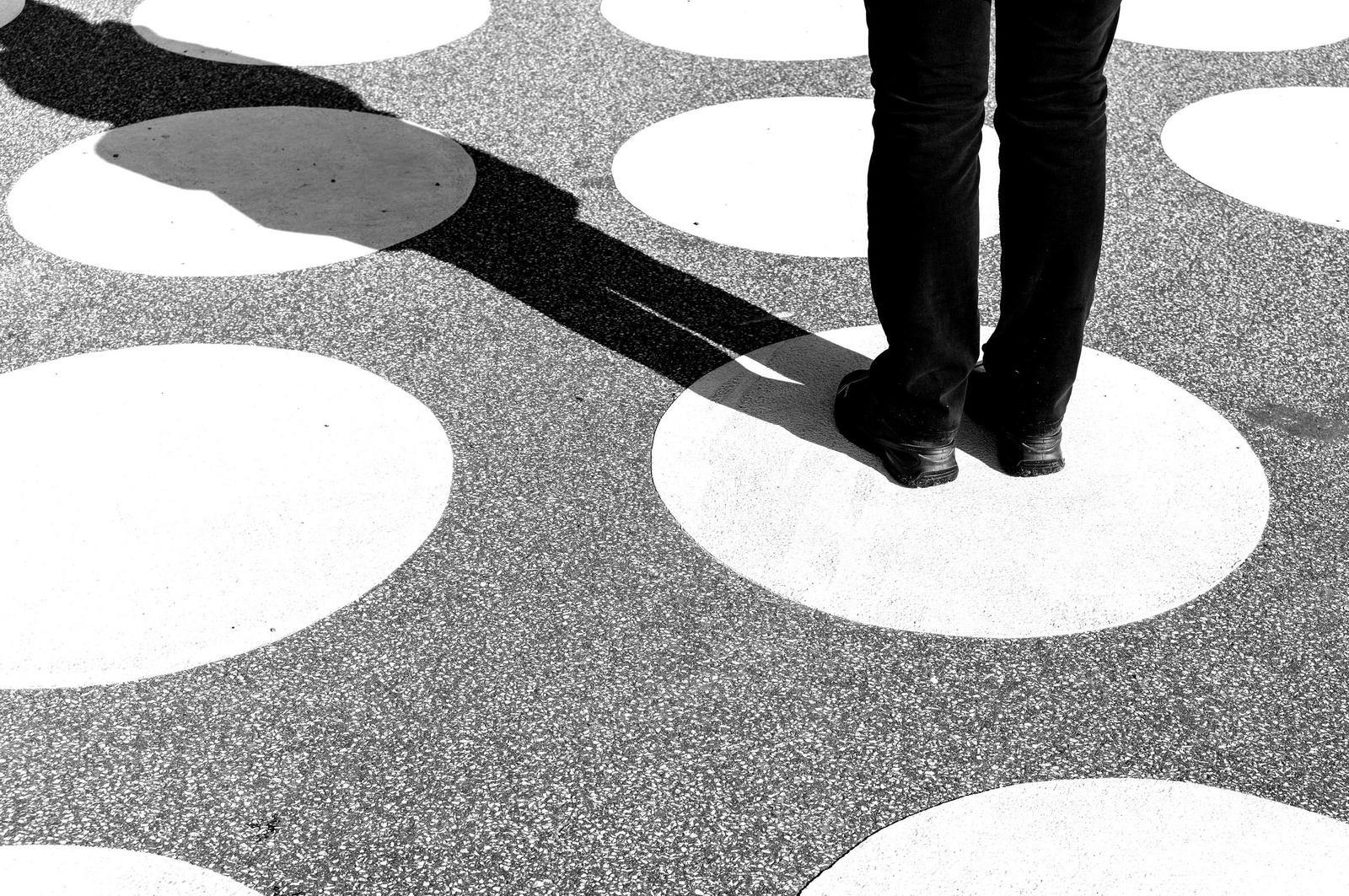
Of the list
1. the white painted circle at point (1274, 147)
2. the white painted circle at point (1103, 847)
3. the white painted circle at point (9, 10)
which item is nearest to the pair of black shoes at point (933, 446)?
the white painted circle at point (1103, 847)

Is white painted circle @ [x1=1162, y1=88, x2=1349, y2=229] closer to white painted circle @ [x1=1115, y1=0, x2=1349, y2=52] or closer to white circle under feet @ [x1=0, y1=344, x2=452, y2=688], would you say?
white painted circle @ [x1=1115, y1=0, x2=1349, y2=52]

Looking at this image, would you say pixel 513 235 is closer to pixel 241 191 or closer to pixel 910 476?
pixel 241 191

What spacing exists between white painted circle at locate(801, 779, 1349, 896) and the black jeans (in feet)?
2.84

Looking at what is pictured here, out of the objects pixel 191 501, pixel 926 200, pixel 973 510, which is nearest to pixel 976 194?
pixel 926 200

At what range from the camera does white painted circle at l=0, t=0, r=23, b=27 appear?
5156mm

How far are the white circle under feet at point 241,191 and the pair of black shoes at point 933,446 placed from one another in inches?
58.8

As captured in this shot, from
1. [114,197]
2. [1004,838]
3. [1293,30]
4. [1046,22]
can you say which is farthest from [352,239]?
[1293,30]

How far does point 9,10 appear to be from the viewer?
527 centimetres

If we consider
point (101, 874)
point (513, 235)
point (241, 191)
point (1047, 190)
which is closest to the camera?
point (101, 874)

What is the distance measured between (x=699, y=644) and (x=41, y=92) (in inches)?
136

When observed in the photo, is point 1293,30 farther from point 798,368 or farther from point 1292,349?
point 798,368

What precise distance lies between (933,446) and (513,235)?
1.50 metres

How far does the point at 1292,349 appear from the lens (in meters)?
3.23

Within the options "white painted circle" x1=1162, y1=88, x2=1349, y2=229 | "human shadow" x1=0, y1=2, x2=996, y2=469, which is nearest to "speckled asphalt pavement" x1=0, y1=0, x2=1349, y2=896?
"human shadow" x1=0, y1=2, x2=996, y2=469
